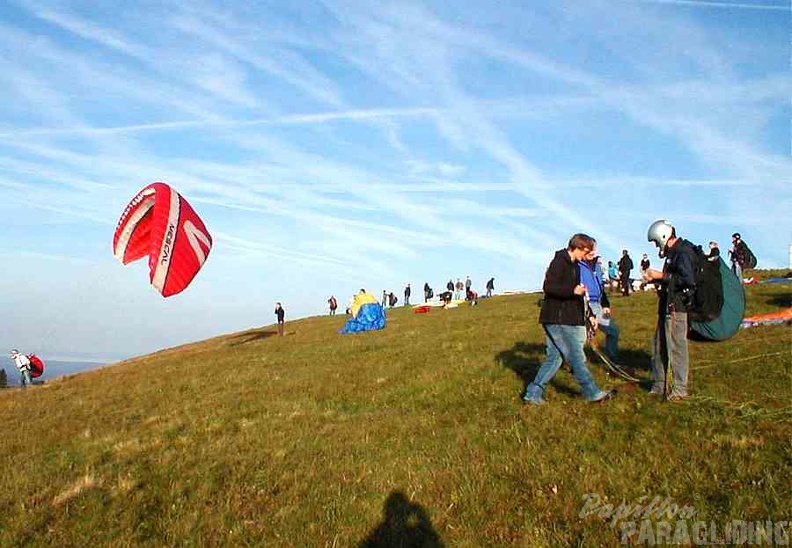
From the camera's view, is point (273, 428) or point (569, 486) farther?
point (273, 428)

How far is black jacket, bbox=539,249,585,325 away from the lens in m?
10.0

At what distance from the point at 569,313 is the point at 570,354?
0.73m

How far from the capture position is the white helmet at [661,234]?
10.1 metres

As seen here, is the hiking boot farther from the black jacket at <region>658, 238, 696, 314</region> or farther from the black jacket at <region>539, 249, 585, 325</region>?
the black jacket at <region>658, 238, 696, 314</region>

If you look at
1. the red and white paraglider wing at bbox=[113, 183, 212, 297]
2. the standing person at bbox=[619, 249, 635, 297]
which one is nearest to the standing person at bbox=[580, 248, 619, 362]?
the red and white paraglider wing at bbox=[113, 183, 212, 297]

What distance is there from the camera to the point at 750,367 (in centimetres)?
1188

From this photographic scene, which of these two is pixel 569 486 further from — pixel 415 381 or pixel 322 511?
pixel 415 381

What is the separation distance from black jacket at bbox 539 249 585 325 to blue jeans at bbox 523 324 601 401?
153mm

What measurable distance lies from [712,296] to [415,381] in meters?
6.96

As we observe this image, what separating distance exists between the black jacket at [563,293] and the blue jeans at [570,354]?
0.50ft

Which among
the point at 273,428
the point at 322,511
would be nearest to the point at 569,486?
the point at 322,511

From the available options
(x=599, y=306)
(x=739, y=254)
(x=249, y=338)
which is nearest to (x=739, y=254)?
(x=739, y=254)

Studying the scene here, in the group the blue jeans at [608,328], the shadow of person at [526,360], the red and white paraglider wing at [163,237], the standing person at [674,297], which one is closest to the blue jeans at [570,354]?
the shadow of person at [526,360]

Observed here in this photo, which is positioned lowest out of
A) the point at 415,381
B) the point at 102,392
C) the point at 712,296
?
the point at 102,392
